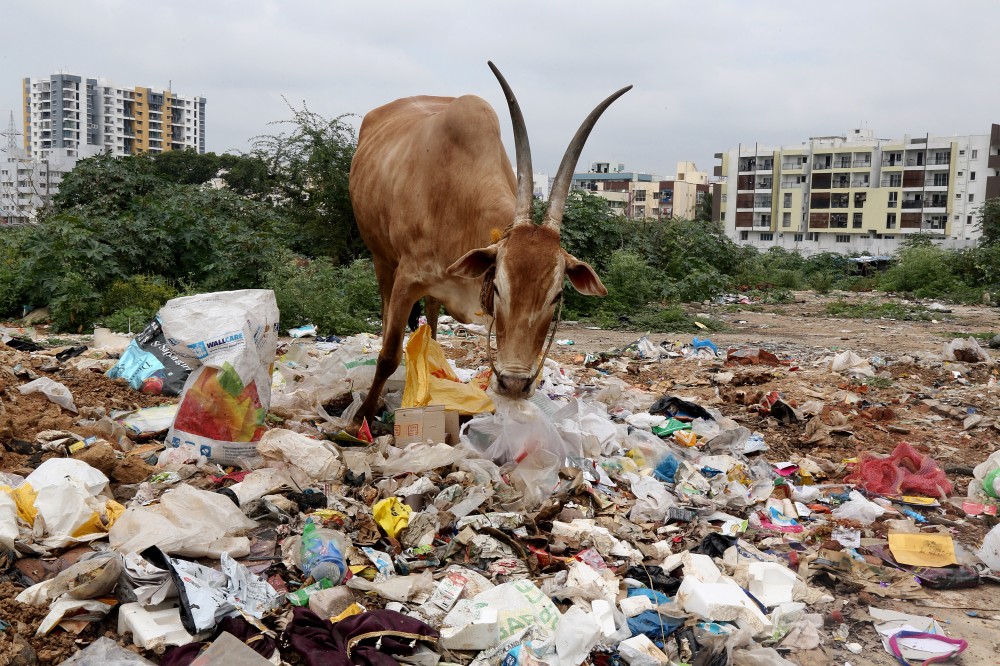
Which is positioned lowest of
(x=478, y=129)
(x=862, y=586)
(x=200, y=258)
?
(x=862, y=586)

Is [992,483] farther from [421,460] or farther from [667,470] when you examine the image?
[421,460]

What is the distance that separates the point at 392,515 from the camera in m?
3.84

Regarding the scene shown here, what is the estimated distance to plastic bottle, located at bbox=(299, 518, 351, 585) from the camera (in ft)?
10.8

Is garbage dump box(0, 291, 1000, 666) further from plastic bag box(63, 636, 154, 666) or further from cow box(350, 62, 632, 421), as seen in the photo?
cow box(350, 62, 632, 421)

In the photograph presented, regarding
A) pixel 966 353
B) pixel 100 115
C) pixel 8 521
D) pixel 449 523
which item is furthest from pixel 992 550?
pixel 100 115

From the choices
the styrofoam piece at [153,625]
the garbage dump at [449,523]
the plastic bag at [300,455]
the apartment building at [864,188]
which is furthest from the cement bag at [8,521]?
the apartment building at [864,188]

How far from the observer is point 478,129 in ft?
17.4

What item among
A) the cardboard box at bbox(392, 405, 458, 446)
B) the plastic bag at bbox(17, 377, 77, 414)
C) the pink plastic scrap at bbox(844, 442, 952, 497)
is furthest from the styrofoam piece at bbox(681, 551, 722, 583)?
the plastic bag at bbox(17, 377, 77, 414)

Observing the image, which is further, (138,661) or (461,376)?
(461,376)

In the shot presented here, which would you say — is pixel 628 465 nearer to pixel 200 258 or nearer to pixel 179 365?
pixel 179 365

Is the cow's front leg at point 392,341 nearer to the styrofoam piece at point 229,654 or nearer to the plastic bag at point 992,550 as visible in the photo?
the styrofoam piece at point 229,654

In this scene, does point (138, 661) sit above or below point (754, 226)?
below

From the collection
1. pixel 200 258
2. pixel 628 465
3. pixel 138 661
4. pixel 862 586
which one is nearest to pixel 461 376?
pixel 628 465

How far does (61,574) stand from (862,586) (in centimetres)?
315
